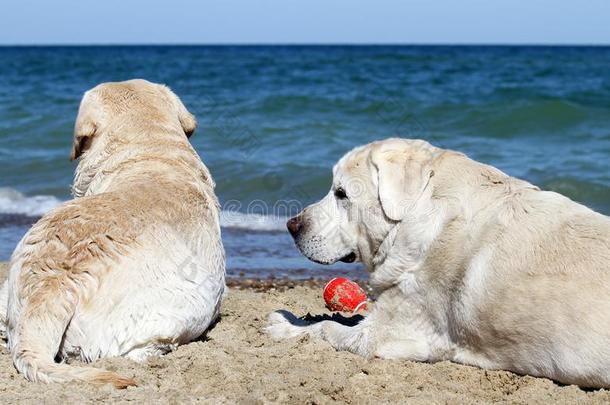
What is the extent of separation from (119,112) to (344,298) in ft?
6.58

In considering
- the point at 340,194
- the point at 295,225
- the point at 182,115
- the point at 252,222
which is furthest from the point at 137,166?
the point at 252,222

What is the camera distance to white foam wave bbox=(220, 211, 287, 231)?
9.75 m

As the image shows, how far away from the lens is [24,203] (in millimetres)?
11086

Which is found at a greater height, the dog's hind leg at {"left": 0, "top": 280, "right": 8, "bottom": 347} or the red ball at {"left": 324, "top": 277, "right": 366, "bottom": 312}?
the dog's hind leg at {"left": 0, "top": 280, "right": 8, "bottom": 347}

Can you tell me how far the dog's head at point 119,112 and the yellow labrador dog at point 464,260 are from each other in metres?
1.37

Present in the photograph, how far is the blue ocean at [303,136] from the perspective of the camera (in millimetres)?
10219

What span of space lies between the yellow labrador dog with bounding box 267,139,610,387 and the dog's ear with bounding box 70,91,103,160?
1.63 metres

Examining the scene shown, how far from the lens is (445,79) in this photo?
Answer: 28.5 meters

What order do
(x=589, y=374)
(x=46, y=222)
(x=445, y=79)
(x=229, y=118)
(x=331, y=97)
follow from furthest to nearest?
(x=445, y=79)
(x=331, y=97)
(x=229, y=118)
(x=46, y=222)
(x=589, y=374)

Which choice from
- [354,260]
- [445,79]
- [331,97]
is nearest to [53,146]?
[331,97]

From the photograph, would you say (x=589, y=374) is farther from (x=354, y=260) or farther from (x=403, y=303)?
(x=354, y=260)

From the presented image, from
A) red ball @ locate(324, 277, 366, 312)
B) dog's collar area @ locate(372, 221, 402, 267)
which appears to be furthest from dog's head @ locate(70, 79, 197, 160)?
dog's collar area @ locate(372, 221, 402, 267)

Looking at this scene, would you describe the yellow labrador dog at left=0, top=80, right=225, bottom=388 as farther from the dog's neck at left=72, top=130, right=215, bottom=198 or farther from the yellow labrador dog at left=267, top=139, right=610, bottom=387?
the yellow labrador dog at left=267, top=139, right=610, bottom=387

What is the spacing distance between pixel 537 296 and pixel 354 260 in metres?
1.19
